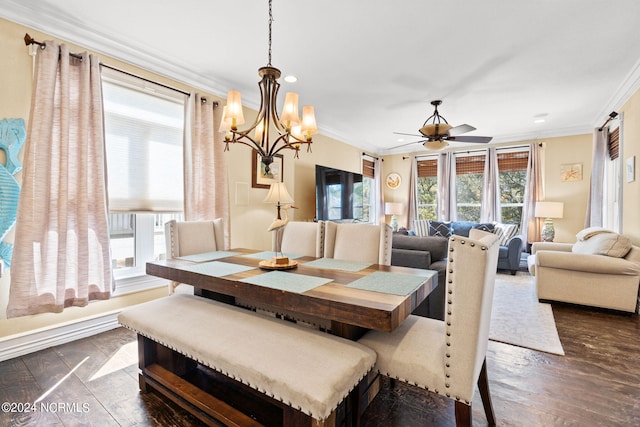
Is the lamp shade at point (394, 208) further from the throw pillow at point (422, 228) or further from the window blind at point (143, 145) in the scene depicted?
the window blind at point (143, 145)

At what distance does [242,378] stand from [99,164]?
2.24 m

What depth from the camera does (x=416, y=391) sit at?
1.83 metres

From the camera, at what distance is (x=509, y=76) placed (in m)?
3.28

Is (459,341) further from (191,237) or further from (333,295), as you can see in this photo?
(191,237)

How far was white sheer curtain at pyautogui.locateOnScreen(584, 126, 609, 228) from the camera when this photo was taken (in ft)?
15.2

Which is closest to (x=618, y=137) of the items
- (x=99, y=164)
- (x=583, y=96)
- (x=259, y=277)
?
(x=583, y=96)

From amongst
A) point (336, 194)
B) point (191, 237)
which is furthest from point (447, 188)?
point (191, 237)

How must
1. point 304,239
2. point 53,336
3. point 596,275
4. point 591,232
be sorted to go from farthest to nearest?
point 591,232, point 596,275, point 304,239, point 53,336

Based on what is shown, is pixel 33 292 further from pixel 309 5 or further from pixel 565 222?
pixel 565 222

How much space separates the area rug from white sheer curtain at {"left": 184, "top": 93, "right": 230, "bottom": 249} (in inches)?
117

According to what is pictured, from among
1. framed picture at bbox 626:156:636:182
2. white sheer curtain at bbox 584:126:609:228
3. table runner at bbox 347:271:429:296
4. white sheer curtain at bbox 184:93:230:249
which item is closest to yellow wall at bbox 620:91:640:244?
framed picture at bbox 626:156:636:182

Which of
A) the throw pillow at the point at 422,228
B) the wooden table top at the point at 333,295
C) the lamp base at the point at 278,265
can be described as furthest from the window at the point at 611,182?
the lamp base at the point at 278,265

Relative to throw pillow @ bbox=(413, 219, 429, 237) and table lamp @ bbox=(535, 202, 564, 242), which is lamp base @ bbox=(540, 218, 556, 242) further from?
throw pillow @ bbox=(413, 219, 429, 237)

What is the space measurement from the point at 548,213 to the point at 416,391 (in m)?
4.91
